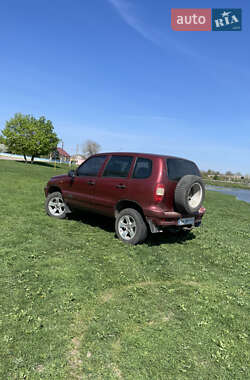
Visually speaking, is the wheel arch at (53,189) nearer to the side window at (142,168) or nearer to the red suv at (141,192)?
the red suv at (141,192)

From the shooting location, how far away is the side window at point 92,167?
21.9ft

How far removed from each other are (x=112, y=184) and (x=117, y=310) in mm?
3324

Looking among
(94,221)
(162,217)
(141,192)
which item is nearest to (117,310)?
(162,217)

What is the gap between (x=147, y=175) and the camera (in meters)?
5.50

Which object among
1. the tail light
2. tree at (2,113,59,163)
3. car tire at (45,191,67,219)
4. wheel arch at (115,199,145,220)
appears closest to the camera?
the tail light

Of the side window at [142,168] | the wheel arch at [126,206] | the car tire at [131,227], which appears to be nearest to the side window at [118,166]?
the side window at [142,168]

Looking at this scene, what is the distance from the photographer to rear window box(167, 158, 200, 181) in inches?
216

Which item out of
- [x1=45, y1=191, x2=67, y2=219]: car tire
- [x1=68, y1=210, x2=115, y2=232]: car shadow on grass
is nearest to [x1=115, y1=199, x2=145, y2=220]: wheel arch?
[x1=68, y1=210, x2=115, y2=232]: car shadow on grass

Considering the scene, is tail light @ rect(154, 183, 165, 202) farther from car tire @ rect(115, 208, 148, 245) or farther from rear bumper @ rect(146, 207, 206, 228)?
car tire @ rect(115, 208, 148, 245)

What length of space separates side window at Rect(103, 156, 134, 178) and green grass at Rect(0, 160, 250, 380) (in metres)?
1.55

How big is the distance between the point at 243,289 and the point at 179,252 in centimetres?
168

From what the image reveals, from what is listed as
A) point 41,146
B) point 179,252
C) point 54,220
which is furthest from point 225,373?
point 41,146

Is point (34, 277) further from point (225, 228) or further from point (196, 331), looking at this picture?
point (225, 228)

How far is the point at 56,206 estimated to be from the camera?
7.63 metres
